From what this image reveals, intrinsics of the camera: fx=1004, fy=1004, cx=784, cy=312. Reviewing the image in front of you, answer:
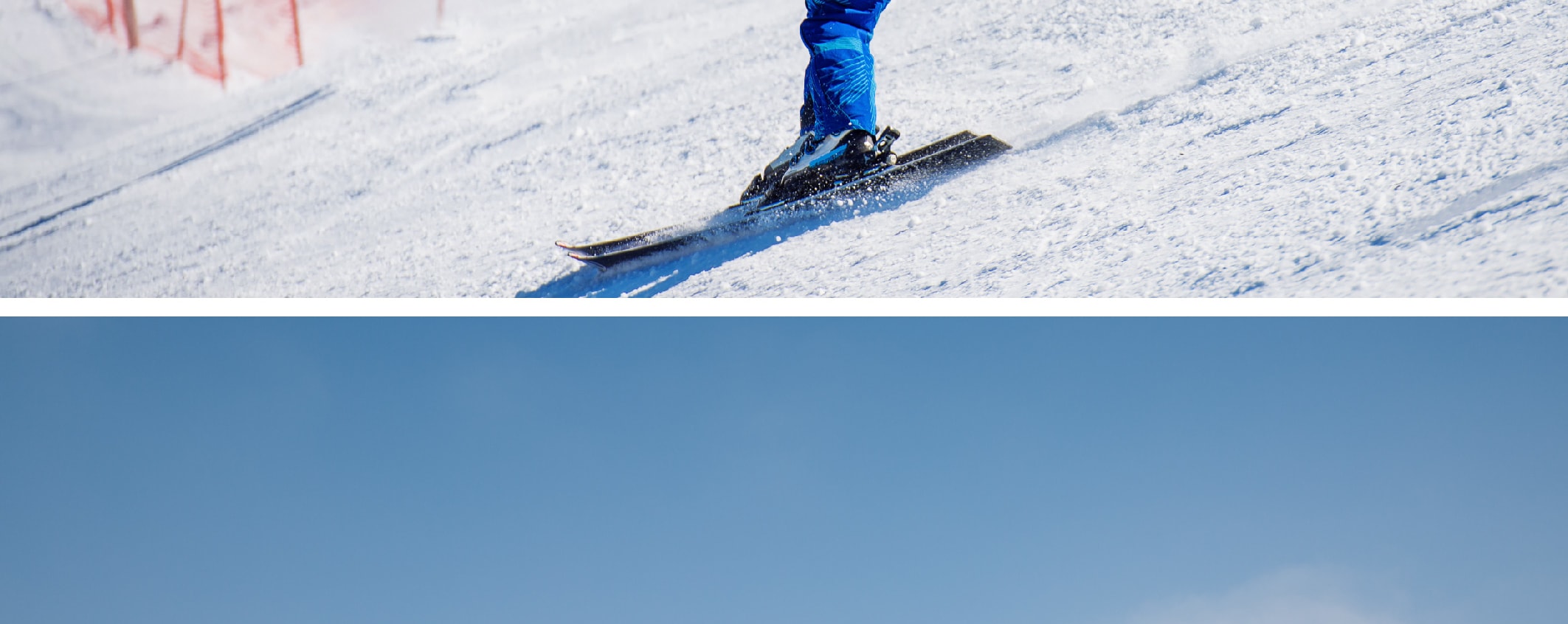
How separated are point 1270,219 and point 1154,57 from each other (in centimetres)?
118

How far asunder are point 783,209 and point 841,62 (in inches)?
16.8

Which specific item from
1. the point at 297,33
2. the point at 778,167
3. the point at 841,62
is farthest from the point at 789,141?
the point at 297,33

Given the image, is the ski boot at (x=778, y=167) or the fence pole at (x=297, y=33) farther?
the fence pole at (x=297, y=33)

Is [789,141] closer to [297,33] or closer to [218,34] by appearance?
[297,33]

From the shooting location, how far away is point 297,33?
520 cm

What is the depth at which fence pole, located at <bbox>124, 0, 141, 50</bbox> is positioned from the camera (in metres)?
5.09

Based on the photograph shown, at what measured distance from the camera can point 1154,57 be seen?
3094 mm

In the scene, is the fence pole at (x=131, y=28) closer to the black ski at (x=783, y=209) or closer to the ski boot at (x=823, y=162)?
the black ski at (x=783, y=209)

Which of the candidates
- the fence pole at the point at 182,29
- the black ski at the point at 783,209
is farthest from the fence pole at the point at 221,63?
the black ski at the point at 783,209

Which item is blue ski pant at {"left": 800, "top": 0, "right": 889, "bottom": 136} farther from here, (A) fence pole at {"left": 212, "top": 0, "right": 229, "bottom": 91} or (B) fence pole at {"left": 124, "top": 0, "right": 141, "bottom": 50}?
(B) fence pole at {"left": 124, "top": 0, "right": 141, "bottom": 50}

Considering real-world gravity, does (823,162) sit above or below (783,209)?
above

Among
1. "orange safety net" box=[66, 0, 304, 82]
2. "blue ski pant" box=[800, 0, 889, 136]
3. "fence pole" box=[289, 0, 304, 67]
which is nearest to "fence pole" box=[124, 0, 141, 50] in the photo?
"orange safety net" box=[66, 0, 304, 82]

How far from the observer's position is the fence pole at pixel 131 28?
509 centimetres

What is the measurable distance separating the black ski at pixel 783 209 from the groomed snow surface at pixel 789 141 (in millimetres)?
54
